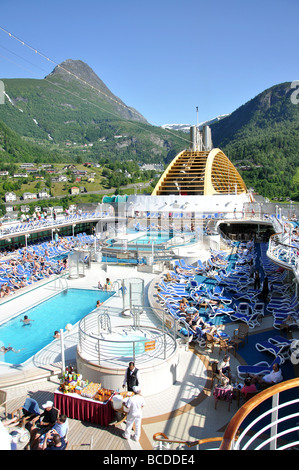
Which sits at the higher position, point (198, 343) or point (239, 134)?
point (239, 134)

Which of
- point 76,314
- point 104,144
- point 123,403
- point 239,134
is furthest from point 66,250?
point 104,144

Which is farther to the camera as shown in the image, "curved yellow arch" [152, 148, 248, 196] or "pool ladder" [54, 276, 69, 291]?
"curved yellow arch" [152, 148, 248, 196]

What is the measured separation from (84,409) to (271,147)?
3554 inches

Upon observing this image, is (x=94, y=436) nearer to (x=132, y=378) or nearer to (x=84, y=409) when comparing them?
(x=84, y=409)

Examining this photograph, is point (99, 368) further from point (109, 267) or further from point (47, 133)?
point (47, 133)

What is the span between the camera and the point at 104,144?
535 feet

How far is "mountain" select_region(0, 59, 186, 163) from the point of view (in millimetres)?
150875

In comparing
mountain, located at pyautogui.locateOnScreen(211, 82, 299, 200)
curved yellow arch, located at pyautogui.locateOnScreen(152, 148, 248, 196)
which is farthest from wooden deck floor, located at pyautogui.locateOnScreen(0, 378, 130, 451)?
mountain, located at pyautogui.locateOnScreen(211, 82, 299, 200)

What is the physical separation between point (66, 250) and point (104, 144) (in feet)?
500

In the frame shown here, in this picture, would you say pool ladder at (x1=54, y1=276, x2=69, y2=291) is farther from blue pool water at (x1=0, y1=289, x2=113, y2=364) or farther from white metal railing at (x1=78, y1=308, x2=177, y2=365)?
white metal railing at (x1=78, y1=308, x2=177, y2=365)

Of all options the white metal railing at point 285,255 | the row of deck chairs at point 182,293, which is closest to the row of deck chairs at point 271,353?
the row of deck chairs at point 182,293

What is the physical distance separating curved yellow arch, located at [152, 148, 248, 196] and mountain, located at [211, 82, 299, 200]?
18480 mm

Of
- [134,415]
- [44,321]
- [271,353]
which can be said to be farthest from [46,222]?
[134,415]

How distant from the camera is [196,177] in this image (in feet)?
89.1
